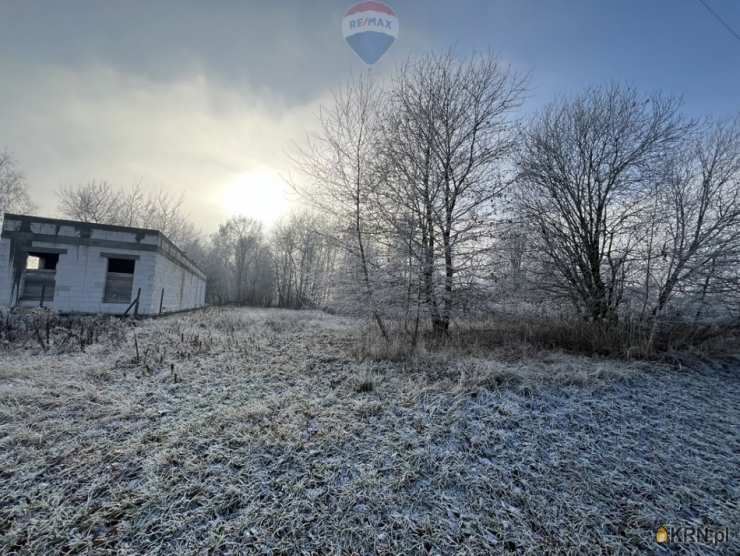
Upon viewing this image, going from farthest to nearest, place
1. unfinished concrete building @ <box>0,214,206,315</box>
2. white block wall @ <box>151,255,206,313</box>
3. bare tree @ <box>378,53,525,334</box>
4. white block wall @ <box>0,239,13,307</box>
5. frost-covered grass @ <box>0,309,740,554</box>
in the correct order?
white block wall @ <box>151,255,206,313</box> < unfinished concrete building @ <box>0,214,206,315</box> < white block wall @ <box>0,239,13,307</box> < bare tree @ <box>378,53,525,334</box> < frost-covered grass @ <box>0,309,740,554</box>

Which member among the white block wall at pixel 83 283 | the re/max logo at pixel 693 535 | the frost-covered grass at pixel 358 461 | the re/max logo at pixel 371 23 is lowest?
the re/max logo at pixel 693 535

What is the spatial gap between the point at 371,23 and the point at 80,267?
41.6 ft

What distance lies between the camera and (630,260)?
709cm

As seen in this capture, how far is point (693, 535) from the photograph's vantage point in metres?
1.91

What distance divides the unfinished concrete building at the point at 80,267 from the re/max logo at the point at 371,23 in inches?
406

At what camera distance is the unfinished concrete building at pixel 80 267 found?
34.3 ft

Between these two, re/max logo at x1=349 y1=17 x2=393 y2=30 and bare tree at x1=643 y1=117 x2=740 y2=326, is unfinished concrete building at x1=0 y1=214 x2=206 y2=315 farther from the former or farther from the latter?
bare tree at x1=643 y1=117 x2=740 y2=326

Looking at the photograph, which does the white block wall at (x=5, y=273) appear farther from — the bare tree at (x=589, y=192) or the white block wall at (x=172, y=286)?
the bare tree at (x=589, y=192)

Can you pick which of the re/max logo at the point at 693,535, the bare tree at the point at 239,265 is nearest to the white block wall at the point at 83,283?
the re/max logo at the point at 693,535

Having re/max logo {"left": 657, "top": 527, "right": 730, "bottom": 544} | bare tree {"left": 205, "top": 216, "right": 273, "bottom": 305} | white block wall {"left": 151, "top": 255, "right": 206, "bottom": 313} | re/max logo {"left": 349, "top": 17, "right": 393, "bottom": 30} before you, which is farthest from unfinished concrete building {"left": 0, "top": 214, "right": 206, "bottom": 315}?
bare tree {"left": 205, "top": 216, "right": 273, "bottom": 305}

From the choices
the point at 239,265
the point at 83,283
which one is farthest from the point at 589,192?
the point at 239,265

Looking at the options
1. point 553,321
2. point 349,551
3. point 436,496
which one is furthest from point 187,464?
point 553,321

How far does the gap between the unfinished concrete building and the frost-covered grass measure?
312 inches

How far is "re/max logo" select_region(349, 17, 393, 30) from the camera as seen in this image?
265 inches
